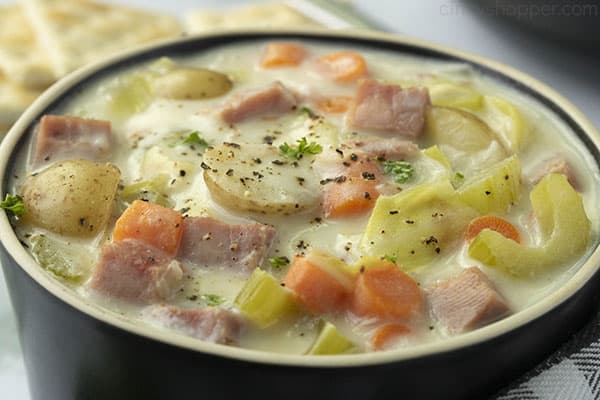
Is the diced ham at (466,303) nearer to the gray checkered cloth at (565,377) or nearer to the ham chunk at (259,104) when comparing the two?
the gray checkered cloth at (565,377)

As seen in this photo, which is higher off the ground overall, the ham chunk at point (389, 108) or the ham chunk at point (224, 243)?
the ham chunk at point (389, 108)

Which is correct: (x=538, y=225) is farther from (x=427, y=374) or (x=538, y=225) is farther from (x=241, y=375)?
(x=241, y=375)

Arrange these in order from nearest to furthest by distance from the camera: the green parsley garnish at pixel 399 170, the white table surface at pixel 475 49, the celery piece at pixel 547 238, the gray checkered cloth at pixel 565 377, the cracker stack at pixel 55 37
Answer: the gray checkered cloth at pixel 565 377
the celery piece at pixel 547 238
the green parsley garnish at pixel 399 170
the white table surface at pixel 475 49
the cracker stack at pixel 55 37

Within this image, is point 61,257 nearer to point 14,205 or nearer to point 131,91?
point 14,205

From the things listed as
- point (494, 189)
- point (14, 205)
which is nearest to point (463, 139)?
point (494, 189)

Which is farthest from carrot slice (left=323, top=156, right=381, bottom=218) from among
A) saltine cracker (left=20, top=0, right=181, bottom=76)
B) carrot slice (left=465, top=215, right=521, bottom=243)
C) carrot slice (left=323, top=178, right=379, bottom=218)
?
saltine cracker (left=20, top=0, right=181, bottom=76)

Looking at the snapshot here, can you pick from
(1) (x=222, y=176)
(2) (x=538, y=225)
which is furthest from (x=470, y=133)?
(1) (x=222, y=176)

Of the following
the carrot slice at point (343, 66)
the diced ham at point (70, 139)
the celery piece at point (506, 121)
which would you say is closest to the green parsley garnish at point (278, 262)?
the diced ham at point (70, 139)

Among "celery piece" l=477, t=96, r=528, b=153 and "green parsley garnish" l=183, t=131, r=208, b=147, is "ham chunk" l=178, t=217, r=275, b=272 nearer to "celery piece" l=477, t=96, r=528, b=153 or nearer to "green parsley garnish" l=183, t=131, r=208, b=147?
"green parsley garnish" l=183, t=131, r=208, b=147
